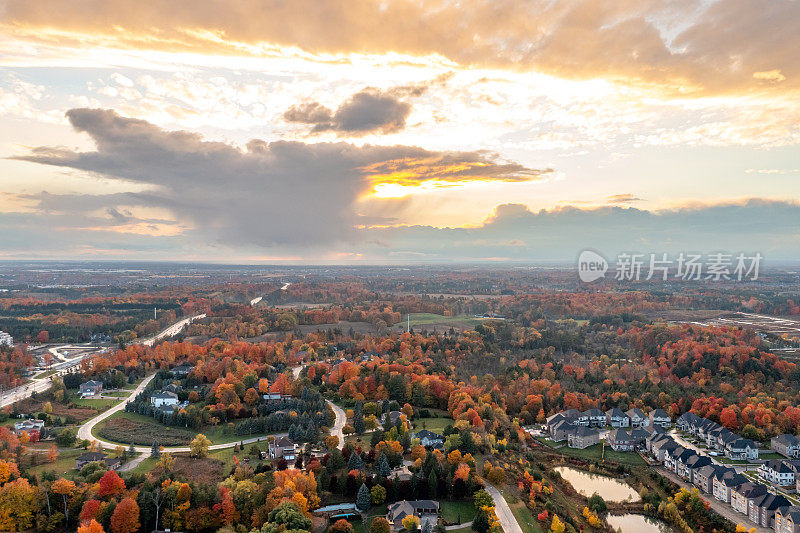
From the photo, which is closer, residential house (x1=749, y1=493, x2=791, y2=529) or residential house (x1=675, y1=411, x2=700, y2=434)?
residential house (x1=749, y1=493, x2=791, y2=529)

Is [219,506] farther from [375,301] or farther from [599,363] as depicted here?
[375,301]

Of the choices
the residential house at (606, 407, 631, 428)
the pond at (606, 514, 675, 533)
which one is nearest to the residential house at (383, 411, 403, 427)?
the pond at (606, 514, 675, 533)

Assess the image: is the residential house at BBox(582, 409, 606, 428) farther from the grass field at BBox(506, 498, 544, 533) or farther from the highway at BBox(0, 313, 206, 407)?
the highway at BBox(0, 313, 206, 407)

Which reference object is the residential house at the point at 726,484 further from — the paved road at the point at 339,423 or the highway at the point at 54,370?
the highway at the point at 54,370

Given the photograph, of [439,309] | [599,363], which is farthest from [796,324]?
[439,309]

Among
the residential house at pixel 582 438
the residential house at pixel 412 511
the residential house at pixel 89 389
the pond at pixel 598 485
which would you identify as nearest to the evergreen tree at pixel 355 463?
the residential house at pixel 412 511

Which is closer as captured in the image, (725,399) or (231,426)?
(231,426)
